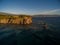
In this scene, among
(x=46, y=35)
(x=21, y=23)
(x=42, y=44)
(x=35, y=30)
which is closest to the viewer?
(x=42, y=44)

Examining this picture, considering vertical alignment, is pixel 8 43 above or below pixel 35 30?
below

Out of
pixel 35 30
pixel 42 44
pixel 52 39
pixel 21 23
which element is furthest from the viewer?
pixel 21 23

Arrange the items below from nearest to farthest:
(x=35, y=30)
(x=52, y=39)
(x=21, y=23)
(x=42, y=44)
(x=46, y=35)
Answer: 1. (x=42, y=44)
2. (x=52, y=39)
3. (x=46, y=35)
4. (x=35, y=30)
5. (x=21, y=23)

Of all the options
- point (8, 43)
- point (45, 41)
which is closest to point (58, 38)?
point (45, 41)

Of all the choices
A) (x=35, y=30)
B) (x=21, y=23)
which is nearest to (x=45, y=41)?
(x=35, y=30)

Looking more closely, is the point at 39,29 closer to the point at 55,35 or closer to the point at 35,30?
the point at 35,30

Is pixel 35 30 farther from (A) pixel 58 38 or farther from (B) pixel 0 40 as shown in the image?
(B) pixel 0 40

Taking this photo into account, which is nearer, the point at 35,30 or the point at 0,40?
the point at 0,40

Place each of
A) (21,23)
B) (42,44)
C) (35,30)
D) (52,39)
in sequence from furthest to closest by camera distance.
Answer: (21,23), (35,30), (52,39), (42,44)

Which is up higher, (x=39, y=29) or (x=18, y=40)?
(x=39, y=29)
